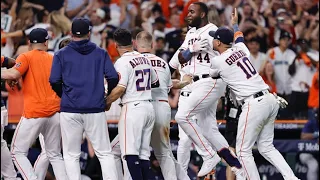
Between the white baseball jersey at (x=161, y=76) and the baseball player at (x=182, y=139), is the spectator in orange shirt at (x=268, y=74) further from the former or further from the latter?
the white baseball jersey at (x=161, y=76)

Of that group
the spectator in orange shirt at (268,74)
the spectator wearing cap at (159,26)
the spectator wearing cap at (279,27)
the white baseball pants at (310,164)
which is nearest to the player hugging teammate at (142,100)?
the white baseball pants at (310,164)

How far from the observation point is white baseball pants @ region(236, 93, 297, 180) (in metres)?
11.1

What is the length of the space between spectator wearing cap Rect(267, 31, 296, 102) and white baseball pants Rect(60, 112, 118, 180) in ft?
24.2

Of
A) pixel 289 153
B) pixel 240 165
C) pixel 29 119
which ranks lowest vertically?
pixel 289 153

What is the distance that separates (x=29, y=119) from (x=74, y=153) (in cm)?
89

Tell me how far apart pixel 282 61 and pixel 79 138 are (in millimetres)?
8088

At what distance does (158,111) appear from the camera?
36.8 ft

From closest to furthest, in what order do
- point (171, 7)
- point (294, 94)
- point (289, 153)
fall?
point (289, 153), point (294, 94), point (171, 7)

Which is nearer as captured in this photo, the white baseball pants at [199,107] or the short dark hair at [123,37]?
the short dark hair at [123,37]

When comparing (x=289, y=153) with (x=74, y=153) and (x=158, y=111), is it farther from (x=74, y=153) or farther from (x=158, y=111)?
(x=74, y=153)

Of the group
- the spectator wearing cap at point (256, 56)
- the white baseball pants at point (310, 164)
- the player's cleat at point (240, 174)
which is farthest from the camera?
the spectator wearing cap at point (256, 56)

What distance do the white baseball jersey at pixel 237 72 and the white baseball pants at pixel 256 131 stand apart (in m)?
0.14

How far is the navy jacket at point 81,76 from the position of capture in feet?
33.9

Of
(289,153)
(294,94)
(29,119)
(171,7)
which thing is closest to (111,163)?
(29,119)
